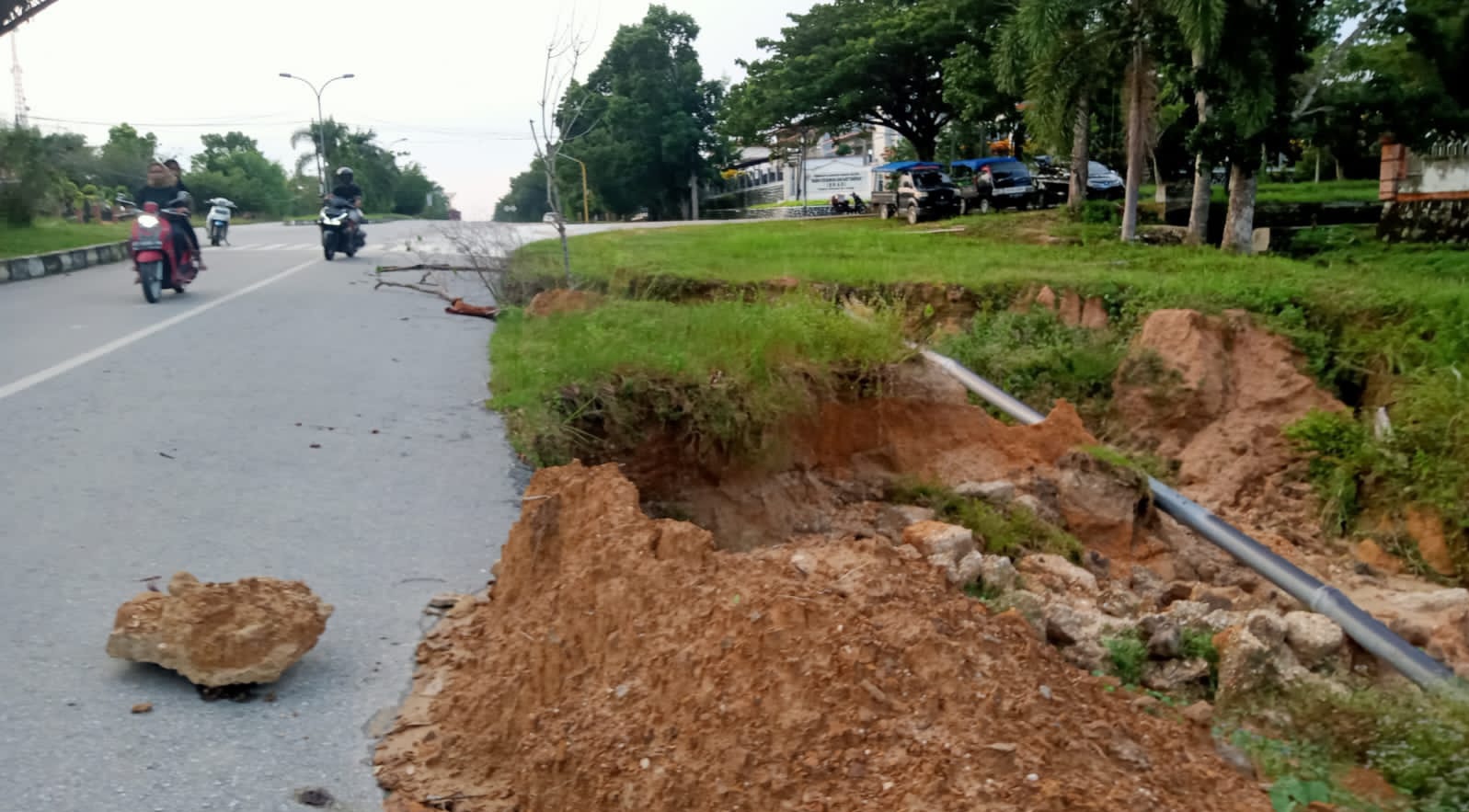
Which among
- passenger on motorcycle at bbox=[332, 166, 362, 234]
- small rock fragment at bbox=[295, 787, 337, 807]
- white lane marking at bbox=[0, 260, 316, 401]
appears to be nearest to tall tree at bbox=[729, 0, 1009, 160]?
passenger on motorcycle at bbox=[332, 166, 362, 234]

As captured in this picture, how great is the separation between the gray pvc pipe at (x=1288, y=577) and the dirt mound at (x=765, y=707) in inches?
84.7

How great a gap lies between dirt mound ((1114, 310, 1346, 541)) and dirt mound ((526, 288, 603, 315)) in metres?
4.80

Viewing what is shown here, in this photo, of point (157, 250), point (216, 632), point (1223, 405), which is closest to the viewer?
point (216, 632)

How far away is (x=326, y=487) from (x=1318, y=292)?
885 cm

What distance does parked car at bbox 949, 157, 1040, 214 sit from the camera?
2666 cm

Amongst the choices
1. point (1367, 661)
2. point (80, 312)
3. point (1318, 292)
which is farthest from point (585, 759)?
point (80, 312)

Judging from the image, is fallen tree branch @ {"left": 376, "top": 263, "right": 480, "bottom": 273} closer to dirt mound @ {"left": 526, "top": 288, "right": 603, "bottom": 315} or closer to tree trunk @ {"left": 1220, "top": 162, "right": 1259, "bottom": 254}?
dirt mound @ {"left": 526, "top": 288, "right": 603, "bottom": 315}

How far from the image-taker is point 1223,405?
10.1 metres

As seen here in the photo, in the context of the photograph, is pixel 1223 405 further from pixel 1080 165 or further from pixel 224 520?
pixel 1080 165

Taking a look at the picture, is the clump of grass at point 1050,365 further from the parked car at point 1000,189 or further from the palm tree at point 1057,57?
the parked car at point 1000,189

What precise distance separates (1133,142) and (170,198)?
516 inches

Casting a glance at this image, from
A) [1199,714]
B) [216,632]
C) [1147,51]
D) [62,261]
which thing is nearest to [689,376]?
[216,632]

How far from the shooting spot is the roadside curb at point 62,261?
15.7 m

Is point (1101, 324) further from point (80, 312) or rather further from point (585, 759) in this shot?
point (80, 312)
